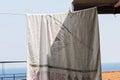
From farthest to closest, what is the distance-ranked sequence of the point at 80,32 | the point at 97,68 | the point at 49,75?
the point at 49,75 → the point at 80,32 → the point at 97,68

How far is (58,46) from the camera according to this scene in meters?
6.86

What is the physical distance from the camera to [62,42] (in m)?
6.86

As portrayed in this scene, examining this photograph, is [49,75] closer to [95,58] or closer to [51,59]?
[51,59]

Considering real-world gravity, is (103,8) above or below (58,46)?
above

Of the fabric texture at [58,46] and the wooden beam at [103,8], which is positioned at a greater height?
the wooden beam at [103,8]

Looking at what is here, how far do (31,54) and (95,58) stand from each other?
1390 mm

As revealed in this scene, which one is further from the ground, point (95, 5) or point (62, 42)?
point (95, 5)

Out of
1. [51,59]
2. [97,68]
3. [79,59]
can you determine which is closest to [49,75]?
[51,59]

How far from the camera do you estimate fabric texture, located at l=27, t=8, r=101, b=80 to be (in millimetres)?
6434

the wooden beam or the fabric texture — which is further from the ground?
the wooden beam

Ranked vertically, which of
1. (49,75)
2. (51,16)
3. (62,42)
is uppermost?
(51,16)

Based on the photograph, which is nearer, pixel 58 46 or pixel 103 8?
pixel 103 8

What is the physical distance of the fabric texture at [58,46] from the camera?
6434 millimetres

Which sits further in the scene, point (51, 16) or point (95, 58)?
point (51, 16)
